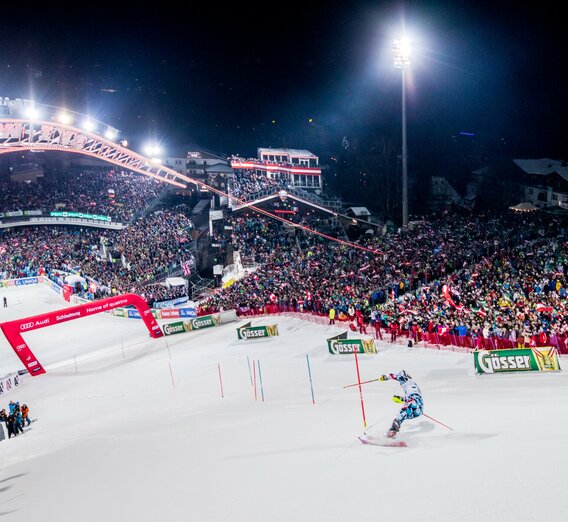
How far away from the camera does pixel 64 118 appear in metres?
34.9

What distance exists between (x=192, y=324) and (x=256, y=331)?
18.3 ft

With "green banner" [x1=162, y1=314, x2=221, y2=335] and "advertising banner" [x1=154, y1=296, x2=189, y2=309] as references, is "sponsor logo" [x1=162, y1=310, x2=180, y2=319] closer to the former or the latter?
"advertising banner" [x1=154, y1=296, x2=189, y2=309]

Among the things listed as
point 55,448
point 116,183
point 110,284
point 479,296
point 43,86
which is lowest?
point 55,448

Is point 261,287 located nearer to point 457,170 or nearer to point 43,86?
point 457,170

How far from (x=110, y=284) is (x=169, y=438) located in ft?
91.8

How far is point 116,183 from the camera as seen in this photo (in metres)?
56.3

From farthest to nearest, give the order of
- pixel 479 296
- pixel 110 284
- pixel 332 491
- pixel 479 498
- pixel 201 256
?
pixel 201 256, pixel 110 284, pixel 479 296, pixel 332 491, pixel 479 498

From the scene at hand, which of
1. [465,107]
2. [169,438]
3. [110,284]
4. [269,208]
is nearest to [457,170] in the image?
[465,107]

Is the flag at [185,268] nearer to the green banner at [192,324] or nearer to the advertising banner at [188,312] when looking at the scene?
the advertising banner at [188,312]

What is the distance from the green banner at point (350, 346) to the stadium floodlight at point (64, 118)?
81.5 feet

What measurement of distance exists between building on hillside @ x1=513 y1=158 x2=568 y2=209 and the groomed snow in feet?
97.6

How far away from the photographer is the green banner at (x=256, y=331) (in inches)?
944

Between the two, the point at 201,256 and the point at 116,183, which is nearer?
the point at 201,256

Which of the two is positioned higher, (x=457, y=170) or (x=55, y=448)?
(x=457, y=170)
